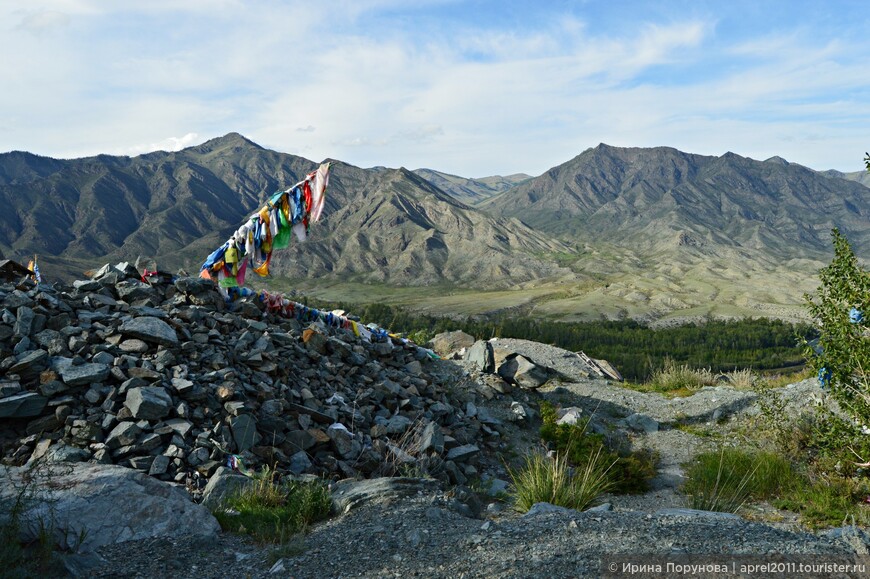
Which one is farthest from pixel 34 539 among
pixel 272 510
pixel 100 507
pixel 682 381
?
pixel 682 381

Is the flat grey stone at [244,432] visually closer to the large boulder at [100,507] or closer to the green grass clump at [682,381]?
the large boulder at [100,507]

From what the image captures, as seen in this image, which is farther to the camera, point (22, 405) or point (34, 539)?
point (22, 405)

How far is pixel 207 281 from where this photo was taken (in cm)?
1277

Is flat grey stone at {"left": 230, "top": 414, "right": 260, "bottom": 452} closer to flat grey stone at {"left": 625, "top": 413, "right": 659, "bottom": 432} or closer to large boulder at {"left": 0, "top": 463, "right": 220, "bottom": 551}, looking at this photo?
large boulder at {"left": 0, "top": 463, "right": 220, "bottom": 551}

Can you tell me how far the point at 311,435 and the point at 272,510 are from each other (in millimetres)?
2656

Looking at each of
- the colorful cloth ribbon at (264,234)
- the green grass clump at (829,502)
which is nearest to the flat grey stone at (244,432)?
the colorful cloth ribbon at (264,234)

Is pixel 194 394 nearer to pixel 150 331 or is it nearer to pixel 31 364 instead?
pixel 150 331

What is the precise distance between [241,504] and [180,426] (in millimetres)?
2142

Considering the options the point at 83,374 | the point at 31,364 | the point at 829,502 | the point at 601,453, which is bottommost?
the point at 601,453

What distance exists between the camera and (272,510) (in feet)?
22.1

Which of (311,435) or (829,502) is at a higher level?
(311,435)

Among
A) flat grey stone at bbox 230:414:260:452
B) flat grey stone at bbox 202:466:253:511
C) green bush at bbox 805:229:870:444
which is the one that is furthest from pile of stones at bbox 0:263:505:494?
green bush at bbox 805:229:870:444

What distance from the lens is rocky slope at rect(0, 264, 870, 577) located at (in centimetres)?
539

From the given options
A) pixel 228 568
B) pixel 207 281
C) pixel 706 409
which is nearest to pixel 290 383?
pixel 207 281
